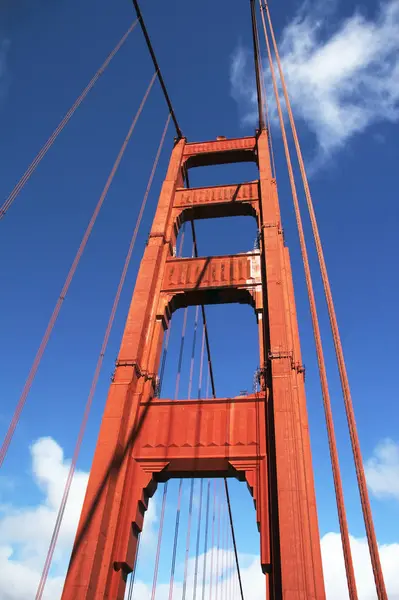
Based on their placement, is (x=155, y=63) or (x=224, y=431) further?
(x=155, y=63)

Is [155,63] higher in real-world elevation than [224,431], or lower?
higher

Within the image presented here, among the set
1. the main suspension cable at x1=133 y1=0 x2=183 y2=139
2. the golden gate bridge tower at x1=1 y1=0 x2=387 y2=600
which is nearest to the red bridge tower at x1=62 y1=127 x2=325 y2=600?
the golden gate bridge tower at x1=1 y1=0 x2=387 y2=600

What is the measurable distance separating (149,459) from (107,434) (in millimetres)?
1385

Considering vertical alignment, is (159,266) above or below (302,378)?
above

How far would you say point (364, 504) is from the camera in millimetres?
5793

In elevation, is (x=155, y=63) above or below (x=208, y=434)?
above

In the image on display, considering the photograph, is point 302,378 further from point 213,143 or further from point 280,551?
point 213,143

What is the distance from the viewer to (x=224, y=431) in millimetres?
12133

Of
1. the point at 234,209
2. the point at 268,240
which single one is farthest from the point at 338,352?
the point at 234,209

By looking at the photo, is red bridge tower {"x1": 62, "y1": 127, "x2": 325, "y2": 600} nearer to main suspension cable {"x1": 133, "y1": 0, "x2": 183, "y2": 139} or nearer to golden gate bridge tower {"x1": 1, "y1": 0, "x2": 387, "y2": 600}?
golden gate bridge tower {"x1": 1, "y1": 0, "x2": 387, "y2": 600}

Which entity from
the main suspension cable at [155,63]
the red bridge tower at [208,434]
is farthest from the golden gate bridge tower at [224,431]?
the main suspension cable at [155,63]

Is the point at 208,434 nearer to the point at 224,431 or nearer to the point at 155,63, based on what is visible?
the point at 224,431

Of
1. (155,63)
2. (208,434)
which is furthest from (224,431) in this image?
(155,63)

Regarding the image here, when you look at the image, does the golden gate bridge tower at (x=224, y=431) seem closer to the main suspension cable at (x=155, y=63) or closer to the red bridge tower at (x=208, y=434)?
the red bridge tower at (x=208, y=434)
